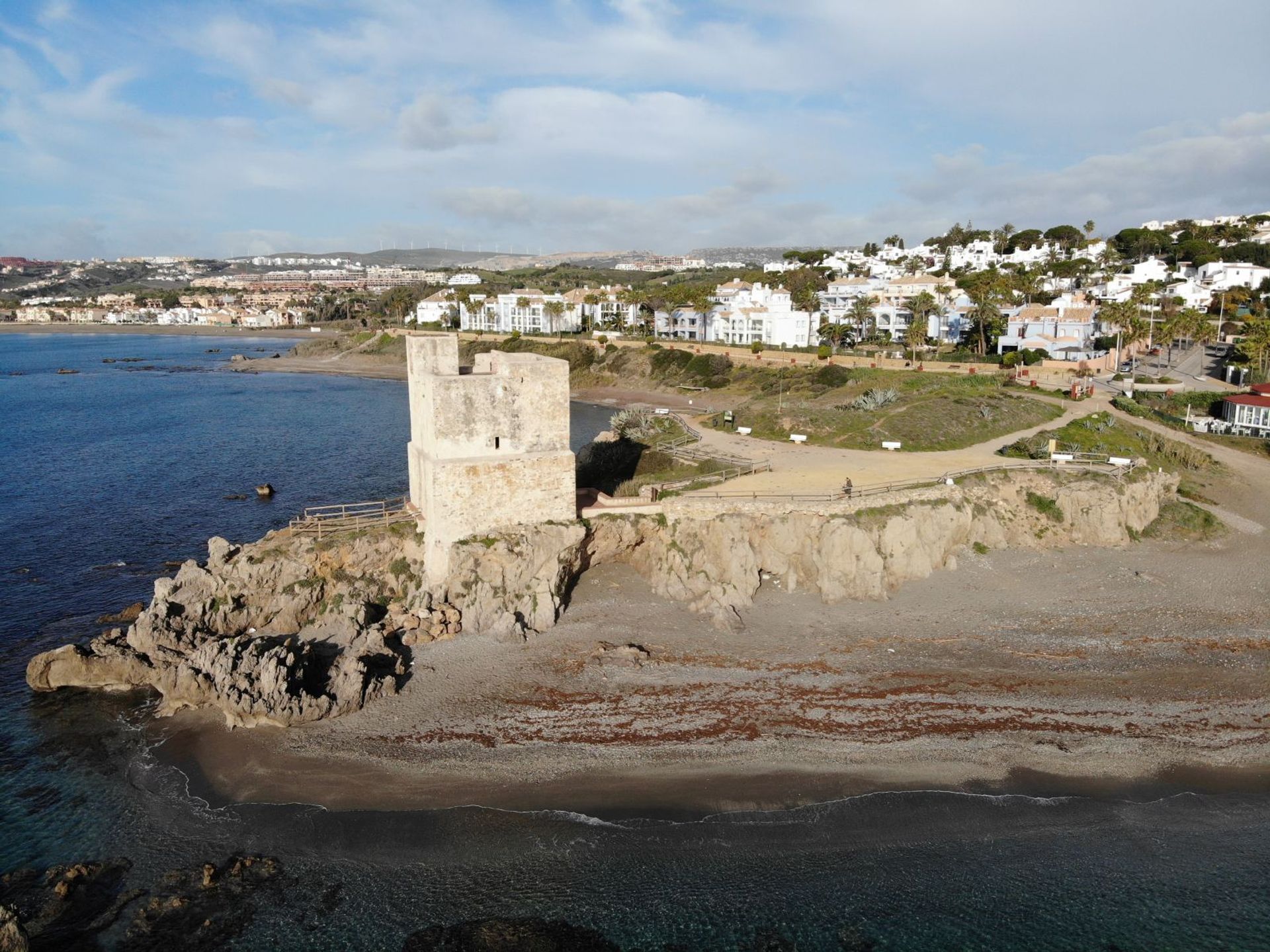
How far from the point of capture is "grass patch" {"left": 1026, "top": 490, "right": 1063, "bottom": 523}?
92.9 feet

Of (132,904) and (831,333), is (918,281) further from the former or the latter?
(132,904)

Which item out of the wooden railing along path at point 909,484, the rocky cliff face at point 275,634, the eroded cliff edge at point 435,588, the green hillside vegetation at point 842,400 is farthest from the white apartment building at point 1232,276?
the rocky cliff face at point 275,634

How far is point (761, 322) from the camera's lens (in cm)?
8244

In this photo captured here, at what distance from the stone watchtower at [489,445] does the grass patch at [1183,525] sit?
22069mm

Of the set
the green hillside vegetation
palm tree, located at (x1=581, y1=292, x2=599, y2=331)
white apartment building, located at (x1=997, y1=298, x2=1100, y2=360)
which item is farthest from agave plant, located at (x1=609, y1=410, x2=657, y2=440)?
palm tree, located at (x1=581, y1=292, x2=599, y2=331)

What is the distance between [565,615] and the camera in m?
23.0

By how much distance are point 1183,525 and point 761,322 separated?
186 ft

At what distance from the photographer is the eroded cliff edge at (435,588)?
19.3 m

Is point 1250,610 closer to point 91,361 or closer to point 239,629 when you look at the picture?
point 239,629

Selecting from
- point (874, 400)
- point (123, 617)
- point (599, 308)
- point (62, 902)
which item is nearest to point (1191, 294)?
point (874, 400)

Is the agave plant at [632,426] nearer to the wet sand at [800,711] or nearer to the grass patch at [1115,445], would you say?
the wet sand at [800,711]

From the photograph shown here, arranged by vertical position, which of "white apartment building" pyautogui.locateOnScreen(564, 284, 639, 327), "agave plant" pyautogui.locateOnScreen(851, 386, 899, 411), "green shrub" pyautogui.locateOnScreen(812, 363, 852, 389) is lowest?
"agave plant" pyautogui.locateOnScreen(851, 386, 899, 411)

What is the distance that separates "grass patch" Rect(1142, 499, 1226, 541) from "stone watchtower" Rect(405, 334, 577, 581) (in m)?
22.1

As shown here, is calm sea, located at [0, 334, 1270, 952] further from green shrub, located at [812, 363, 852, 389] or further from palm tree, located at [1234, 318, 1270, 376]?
palm tree, located at [1234, 318, 1270, 376]
